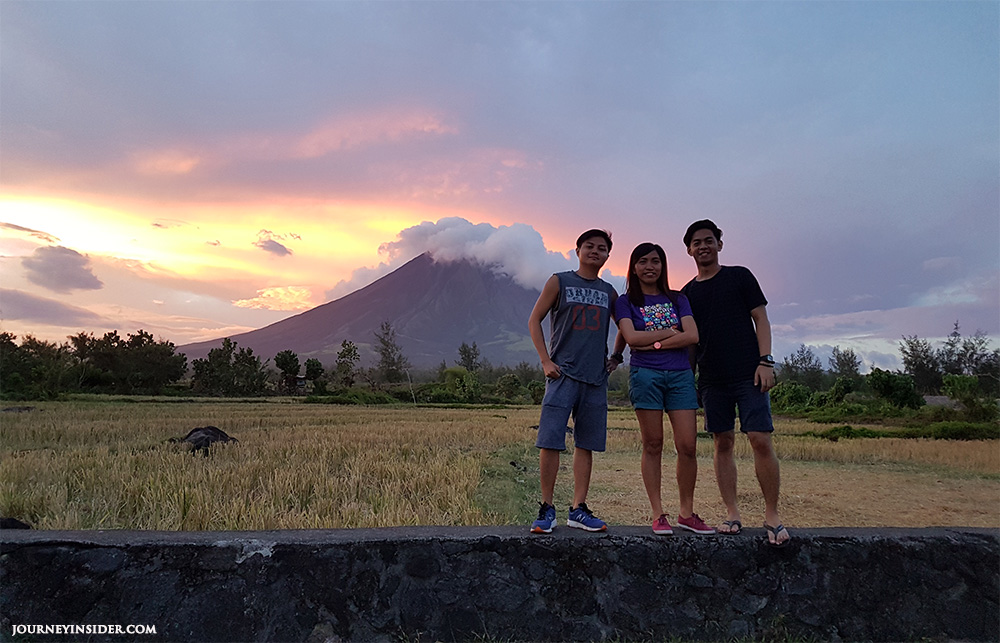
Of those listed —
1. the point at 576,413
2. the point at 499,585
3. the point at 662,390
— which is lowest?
the point at 499,585

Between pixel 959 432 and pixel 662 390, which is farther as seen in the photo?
pixel 959 432

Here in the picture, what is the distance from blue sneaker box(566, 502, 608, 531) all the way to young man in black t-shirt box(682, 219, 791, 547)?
700 mm

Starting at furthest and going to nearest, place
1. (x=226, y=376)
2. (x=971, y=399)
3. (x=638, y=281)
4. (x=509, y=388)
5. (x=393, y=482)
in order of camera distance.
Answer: (x=509, y=388) → (x=226, y=376) → (x=971, y=399) → (x=393, y=482) → (x=638, y=281)

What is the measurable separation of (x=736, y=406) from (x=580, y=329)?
108cm

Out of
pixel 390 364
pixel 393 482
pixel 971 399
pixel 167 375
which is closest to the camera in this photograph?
pixel 393 482

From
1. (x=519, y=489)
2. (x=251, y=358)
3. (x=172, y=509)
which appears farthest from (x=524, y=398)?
(x=172, y=509)

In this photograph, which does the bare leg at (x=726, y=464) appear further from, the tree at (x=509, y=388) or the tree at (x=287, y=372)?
the tree at (x=287, y=372)

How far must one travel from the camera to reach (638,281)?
324 centimetres

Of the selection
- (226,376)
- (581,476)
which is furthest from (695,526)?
(226,376)

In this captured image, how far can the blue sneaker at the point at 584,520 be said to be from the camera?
2.89m

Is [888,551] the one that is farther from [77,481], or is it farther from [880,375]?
[880,375]

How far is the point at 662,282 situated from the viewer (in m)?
3.24

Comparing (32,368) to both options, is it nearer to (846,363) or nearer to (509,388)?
(509,388)

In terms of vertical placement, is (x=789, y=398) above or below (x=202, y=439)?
below
